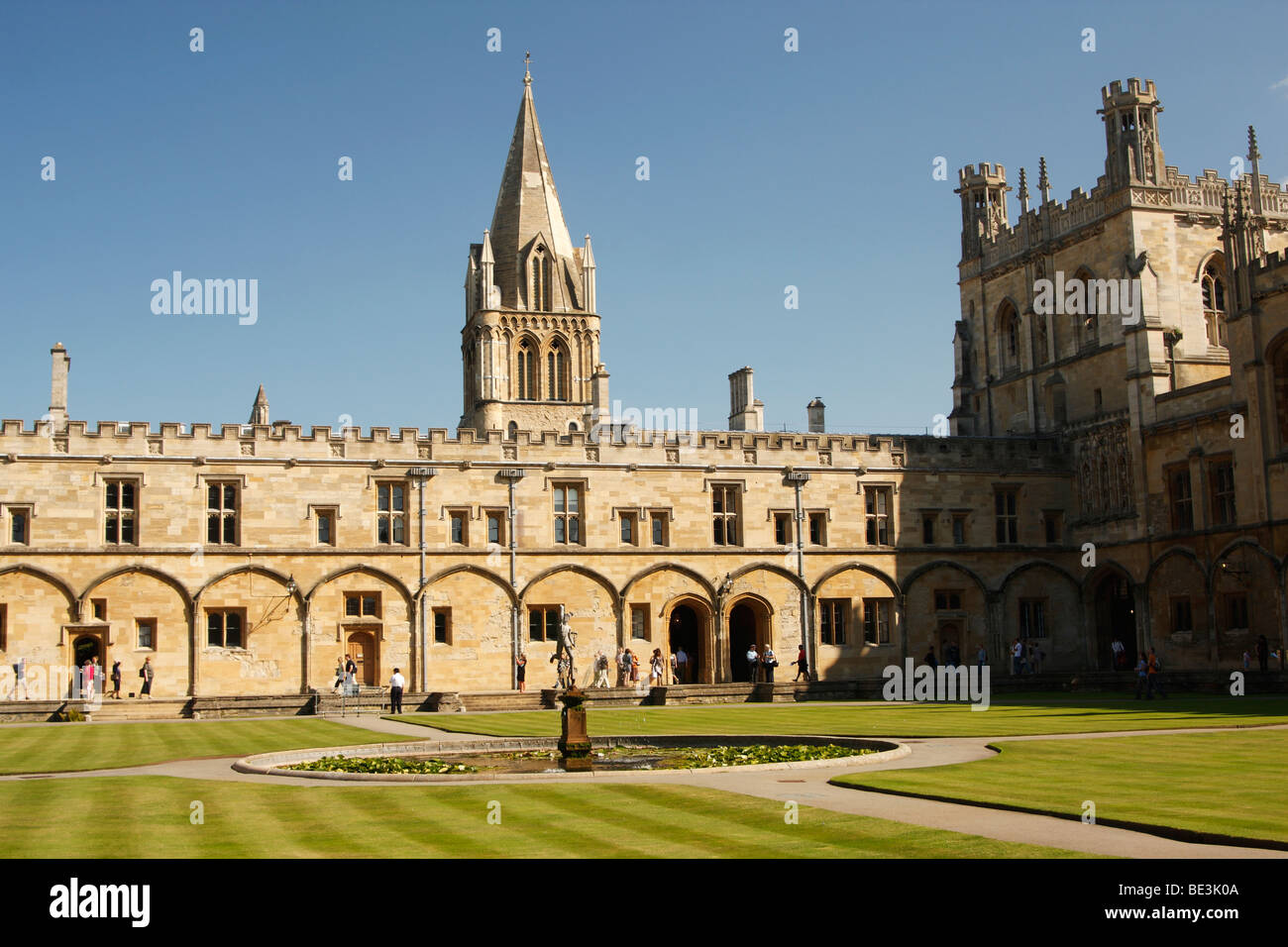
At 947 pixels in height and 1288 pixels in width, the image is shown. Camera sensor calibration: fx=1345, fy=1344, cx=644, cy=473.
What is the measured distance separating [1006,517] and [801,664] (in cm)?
1072

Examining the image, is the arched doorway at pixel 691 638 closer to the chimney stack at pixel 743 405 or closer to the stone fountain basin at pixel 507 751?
the chimney stack at pixel 743 405

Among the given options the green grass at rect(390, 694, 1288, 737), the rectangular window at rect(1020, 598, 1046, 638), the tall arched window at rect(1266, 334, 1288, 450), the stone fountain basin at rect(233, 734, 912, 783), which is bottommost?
the green grass at rect(390, 694, 1288, 737)

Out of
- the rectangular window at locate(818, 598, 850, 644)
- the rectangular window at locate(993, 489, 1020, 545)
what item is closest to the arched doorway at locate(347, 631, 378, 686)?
the rectangular window at locate(818, 598, 850, 644)

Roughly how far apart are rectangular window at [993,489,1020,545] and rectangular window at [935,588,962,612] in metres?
2.62

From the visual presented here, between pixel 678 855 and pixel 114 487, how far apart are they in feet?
112

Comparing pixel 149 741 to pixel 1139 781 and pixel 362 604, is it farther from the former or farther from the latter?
pixel 1139 781

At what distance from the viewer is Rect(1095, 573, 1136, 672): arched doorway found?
48188mm

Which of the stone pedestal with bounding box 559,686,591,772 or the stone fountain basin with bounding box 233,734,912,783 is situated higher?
the stone pedestal with bounding box 559,686,591,772

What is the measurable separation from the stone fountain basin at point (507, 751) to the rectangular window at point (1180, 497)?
25.6 meters

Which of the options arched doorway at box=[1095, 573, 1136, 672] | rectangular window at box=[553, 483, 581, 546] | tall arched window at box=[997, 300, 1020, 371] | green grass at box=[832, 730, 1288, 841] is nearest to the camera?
green grass at box=[832, 730, 1288, 841]

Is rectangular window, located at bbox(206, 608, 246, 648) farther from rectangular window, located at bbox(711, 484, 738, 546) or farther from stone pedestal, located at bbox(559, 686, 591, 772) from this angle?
stone pedestal, located at bbox(559, 686, 591, 772)

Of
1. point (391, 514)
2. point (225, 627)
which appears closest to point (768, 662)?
point (391, 514)

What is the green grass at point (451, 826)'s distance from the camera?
1095cm
